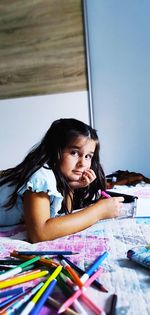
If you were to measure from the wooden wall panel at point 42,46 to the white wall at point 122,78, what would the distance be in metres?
0.08

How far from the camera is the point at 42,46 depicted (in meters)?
1.57

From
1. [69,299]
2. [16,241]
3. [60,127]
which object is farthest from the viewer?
[60,127]

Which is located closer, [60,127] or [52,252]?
[52,252]

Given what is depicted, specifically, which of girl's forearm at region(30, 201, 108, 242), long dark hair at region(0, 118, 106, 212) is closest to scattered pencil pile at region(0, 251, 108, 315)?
girl's forearm at region(30, 201, 108, 242)

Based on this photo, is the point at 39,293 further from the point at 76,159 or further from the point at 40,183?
the point at 76,159

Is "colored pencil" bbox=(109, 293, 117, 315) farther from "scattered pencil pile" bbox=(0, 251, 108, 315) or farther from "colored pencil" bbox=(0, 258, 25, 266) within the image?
"colored pencil" bbox=(0, 258, 25, 266)

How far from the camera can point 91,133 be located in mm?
864

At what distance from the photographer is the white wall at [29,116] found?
1.57m

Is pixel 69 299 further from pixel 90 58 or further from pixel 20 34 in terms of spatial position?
pixel 20 34

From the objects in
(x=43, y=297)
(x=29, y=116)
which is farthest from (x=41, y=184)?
(x=29, y=116)

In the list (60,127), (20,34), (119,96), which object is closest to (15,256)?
(60,127)

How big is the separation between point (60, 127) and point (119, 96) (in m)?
0.79

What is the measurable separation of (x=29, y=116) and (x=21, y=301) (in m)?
1.31

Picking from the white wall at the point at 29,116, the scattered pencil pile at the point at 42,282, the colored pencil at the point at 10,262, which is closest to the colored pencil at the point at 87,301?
the scattered pencil pile at the point at 42,282
